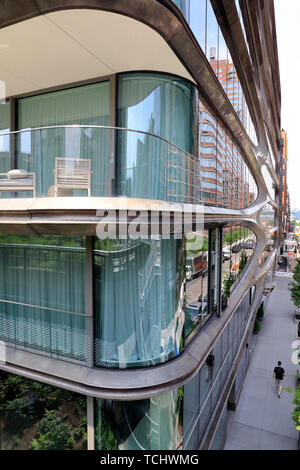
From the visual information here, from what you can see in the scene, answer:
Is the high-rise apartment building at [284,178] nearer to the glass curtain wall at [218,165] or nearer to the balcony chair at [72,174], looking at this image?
the glass curtain wall at [218,165]

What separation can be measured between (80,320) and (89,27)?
499 centimetres

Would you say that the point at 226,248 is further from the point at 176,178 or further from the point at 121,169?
the point at 121,169

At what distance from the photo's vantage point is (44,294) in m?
5.64

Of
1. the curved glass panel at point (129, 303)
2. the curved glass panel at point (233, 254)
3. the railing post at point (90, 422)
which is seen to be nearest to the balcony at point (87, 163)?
the curved glass panel at point (129, 303)

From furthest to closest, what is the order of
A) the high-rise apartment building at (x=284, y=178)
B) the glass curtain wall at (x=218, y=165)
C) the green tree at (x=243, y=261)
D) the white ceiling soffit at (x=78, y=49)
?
the high-rise apartment building at (x=284, y=178) < the green tree at (x=243, y=261) < the glass curtain wall at (x=218, y=165) < the white ceiling soffit at (x=78, y=49)

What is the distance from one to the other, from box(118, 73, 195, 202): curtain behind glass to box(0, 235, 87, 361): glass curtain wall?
1660mm

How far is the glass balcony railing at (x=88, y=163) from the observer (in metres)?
4.37

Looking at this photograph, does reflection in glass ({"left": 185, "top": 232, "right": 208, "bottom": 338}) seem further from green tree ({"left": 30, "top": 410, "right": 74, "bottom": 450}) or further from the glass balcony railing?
green tree ({"left": 30, "top": 410, "right": 74, "bottom": 450})

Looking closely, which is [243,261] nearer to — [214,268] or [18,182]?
[214,268]

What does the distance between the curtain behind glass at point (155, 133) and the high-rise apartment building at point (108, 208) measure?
26 mm

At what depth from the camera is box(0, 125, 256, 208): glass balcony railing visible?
4367mm

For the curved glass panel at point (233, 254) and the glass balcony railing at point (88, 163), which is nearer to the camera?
the glass balcony railing at point (88, 163)

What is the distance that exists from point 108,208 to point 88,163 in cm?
93
